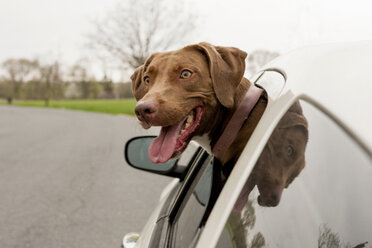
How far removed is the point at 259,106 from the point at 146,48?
105 feet

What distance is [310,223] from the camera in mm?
986

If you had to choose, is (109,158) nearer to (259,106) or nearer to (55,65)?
(259,106)

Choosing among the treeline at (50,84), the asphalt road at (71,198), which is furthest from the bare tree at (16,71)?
the asphalt road at (71,198)

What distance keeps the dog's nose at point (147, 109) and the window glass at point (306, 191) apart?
2.14ft

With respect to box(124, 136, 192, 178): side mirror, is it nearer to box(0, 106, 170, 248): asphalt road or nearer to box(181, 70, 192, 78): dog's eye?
box(0, 106, 170, 248): asphalt road

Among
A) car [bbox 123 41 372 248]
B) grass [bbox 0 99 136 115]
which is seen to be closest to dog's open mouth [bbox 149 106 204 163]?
car [bbox 123 41 372 248]

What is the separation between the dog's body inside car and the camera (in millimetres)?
1532

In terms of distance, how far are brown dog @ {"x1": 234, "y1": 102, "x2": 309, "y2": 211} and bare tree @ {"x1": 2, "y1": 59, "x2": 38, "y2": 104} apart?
81067 mm

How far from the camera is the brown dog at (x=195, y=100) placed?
61.4 inches

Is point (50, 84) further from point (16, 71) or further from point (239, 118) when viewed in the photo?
point (239, 118)

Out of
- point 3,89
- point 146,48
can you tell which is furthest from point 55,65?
point 146,48

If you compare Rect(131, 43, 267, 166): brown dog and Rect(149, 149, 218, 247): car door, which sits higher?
Rect(131, 43, 267, 166): brown dog

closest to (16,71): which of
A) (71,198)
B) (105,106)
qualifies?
(105,106)

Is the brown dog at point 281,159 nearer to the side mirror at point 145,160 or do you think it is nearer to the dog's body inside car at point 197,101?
the dog's body inside car at point 197,101
